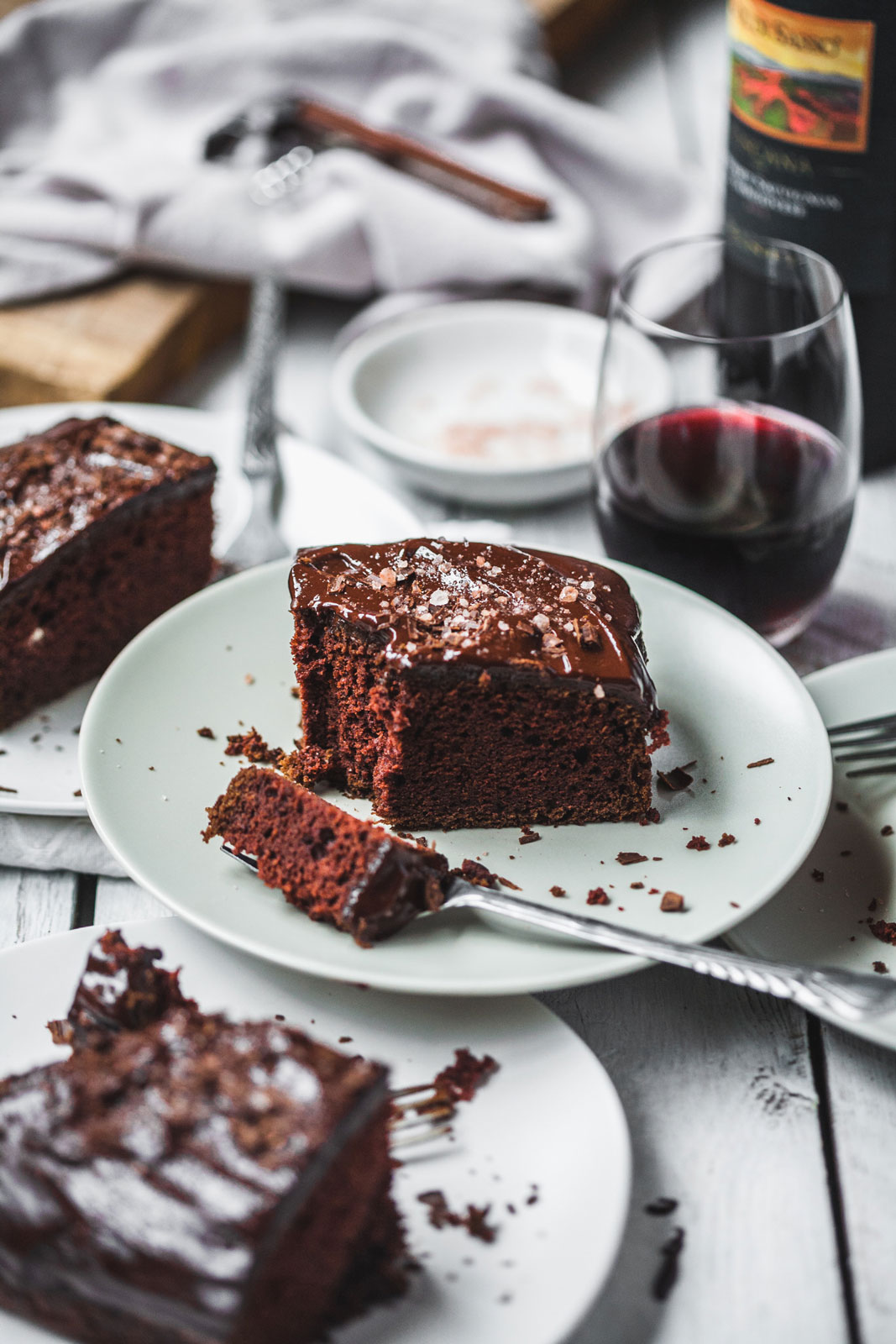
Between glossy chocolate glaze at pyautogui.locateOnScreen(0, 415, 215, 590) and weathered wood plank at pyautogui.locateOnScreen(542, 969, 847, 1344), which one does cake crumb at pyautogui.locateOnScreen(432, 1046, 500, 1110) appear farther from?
glossy chocolate glaze at pyautogui.locateOnScreen(0, 415, 215, 590)

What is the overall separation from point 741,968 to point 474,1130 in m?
0.40

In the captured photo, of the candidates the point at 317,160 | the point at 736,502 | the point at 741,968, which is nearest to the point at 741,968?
the point at 741,968

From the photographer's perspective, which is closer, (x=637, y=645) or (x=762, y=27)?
(x=637, y=645)

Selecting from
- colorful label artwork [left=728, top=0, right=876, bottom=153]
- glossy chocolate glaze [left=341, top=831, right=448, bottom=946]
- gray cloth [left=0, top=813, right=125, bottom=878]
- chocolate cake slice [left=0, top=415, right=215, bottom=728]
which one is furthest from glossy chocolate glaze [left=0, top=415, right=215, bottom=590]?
colorful label artwork [left=728, top=0, right=876, bottom=153]

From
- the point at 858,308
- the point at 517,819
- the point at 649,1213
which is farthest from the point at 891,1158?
the point at 858,308

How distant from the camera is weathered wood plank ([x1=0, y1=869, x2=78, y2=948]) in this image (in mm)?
2143

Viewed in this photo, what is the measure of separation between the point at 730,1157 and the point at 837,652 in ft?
4.01

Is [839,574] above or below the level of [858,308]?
below

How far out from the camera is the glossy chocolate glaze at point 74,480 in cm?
251

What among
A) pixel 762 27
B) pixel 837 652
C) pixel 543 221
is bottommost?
pixel 837 652

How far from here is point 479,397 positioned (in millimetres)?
3410

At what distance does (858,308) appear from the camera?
9.32 ft

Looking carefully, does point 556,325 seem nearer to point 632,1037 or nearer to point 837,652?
point 837,652

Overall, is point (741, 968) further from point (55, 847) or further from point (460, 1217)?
point (55, 847)
